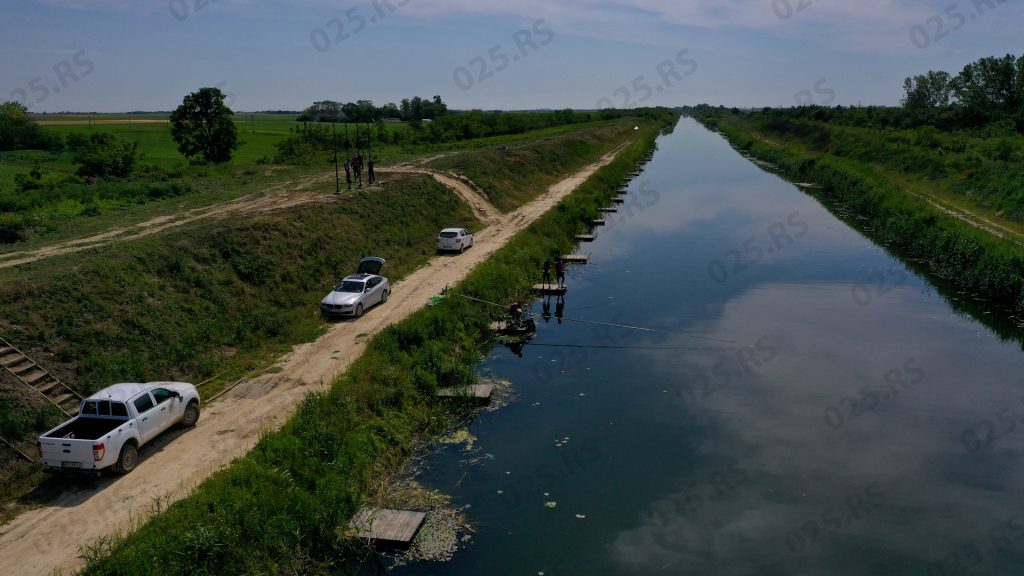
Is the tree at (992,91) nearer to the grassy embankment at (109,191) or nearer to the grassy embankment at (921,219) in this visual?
the grassy embankment at (921,219)

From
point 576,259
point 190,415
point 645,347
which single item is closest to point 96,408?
point 190,415

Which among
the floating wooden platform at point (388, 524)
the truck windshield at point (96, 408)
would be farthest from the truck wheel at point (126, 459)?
the floating wooden platform at point (388, 524)

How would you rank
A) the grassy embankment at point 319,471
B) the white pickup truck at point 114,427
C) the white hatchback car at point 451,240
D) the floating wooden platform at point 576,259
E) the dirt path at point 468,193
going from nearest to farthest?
the grassy embankment at point 319,471 < the white pickup truck at point 114,427 < the white hatchback car at point 451,240 < the floating wooden platform at point 576,259 < the dirt path at point 468,193

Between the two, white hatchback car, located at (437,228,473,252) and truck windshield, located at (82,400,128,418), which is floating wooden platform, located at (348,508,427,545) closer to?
truck windshield, located at (82,400,128,418)

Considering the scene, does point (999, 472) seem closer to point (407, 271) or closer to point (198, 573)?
point (198, 573)

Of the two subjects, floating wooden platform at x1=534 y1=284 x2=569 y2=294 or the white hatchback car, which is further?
the white hatchback car

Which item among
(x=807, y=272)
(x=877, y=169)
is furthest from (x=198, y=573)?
(x=877, y=169)

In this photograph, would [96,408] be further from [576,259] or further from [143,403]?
[576,259]

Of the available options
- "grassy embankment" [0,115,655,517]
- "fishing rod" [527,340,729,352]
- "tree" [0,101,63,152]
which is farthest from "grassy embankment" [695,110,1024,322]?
"tree" [0,101,63,152]

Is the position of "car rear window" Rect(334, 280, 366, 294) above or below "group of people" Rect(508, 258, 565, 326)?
above
